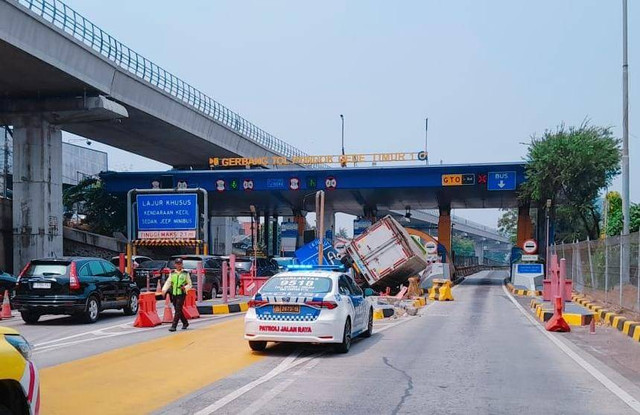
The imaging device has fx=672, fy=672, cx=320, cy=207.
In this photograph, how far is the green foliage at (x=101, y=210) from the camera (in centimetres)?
4659

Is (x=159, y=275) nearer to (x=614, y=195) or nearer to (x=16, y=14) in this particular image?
(x=16, y=14)

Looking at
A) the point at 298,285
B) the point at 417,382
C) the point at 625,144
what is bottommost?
the point at 417,382

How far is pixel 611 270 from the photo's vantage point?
20.7 m

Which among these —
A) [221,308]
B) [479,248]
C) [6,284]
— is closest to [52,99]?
[6,284]

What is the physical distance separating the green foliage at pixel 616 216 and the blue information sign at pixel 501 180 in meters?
5.30

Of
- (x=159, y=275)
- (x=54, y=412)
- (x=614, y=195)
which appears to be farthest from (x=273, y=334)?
(x=614, y=195)

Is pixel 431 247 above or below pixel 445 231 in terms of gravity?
below

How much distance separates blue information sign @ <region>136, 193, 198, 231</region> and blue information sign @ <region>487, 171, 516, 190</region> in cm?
2046

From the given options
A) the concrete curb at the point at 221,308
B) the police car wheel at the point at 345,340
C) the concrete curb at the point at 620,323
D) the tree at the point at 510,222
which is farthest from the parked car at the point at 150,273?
the tree at the point at 510,222

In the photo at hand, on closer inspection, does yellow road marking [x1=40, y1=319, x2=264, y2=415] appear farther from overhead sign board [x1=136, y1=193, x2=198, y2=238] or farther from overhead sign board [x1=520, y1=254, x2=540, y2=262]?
overhead sign board [x1=520, y1=254, x2=540, y2=262]

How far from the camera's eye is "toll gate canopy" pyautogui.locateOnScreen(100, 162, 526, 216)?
4012 cm

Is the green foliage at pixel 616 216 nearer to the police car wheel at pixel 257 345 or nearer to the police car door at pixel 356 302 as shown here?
the police car door at pixel 356 302

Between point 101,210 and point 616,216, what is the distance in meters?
33.3

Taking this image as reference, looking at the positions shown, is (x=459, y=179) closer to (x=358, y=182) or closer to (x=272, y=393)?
(x=358, y=182)
